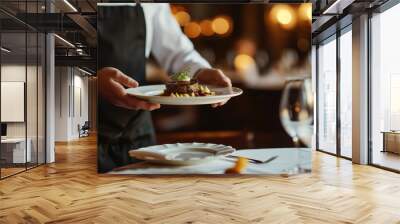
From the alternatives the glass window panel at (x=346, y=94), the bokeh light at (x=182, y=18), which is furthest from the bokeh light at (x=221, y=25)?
the glass window panel at (x=346, y=94)

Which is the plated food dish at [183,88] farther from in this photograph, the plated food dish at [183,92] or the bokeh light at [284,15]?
the bokeh light at [284,15]

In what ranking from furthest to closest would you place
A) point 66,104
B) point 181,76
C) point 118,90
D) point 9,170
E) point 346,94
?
point 66,104 → point 346,94 → point 9,170 → point 118,90 → point 181,76

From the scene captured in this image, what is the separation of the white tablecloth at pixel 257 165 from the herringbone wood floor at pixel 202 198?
0.18 metres

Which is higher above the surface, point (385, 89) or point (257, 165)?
point (385, 89)

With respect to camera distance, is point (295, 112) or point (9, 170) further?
point (9, 170)

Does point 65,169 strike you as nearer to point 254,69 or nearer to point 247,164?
point 247,164

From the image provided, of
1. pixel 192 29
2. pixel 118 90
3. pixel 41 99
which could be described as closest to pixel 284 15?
pixel 192 29

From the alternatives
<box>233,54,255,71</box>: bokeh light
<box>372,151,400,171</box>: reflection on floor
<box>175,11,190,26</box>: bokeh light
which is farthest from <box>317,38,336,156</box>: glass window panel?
<box>175,11,190,26</box>: bokeh light

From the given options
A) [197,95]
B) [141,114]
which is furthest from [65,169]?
[197,95]

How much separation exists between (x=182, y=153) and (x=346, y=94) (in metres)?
4.33

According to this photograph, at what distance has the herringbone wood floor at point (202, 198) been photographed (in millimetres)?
3787

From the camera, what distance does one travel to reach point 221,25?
6188mm

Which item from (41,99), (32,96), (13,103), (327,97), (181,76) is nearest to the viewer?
(181,76)

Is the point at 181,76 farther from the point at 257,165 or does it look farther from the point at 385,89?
the point at 385,89
